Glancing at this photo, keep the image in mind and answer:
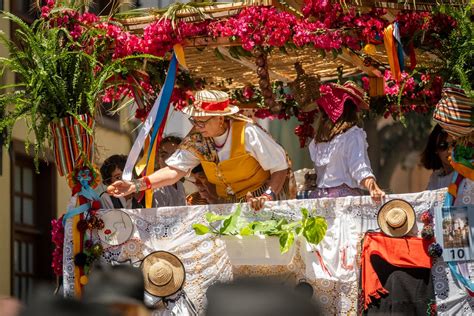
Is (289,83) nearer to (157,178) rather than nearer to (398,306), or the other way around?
(157,178)

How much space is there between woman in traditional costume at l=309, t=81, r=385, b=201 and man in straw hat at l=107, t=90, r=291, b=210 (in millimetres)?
261

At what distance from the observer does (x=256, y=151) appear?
8.09 meters

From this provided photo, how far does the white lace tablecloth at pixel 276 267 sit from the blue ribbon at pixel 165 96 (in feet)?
2.61

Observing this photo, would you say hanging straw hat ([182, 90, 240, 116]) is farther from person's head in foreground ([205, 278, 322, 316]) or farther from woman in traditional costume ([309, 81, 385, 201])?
person's head in foreground ([205, 278, 322, 316])

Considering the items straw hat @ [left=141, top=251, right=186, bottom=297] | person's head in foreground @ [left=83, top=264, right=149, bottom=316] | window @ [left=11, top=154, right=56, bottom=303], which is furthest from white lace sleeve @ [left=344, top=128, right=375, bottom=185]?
window @ [left=11, top=154, right=56, bottom=303]

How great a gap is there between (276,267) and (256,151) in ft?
2.92

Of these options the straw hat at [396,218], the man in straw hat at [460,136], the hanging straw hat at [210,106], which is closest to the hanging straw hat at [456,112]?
the man in straw hat at [460,136]

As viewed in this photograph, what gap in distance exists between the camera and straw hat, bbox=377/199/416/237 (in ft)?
24.3

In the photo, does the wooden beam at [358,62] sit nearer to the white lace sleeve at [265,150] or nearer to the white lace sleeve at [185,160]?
the white lace sleeve at [265,150]

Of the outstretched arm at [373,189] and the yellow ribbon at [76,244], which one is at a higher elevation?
the outstretched arm at [373,189]

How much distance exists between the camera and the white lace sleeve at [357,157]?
791cm

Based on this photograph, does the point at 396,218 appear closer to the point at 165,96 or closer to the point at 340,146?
the point at 340,146

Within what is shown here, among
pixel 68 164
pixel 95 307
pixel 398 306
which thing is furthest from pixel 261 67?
pixel 95 307

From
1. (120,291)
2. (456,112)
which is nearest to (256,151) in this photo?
(456,112)
